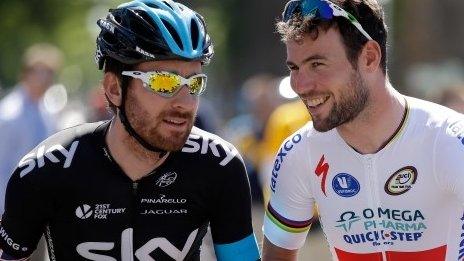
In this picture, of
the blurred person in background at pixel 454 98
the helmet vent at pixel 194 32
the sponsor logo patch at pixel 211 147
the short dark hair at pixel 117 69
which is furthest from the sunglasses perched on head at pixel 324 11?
the blurred person in background at pixel 454 98

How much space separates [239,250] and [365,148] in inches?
27.5

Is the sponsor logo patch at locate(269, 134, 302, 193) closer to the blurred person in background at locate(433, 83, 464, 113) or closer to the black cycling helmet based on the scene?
the black cycling helmet

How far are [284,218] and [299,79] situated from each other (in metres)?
0.66

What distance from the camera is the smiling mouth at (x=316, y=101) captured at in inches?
198

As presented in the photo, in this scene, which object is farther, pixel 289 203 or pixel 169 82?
pixel 289 203

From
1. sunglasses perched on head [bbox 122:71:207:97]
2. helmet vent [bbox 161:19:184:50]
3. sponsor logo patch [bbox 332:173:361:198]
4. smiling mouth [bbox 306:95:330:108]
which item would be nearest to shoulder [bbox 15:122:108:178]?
sunglasses perched on head [bbox 122:71:207:97]

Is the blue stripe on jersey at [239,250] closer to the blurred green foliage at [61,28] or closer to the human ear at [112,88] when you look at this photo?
the human ear at [112,88]

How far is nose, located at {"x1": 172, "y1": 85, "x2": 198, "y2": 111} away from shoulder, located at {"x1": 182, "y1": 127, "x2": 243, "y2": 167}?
0.28m

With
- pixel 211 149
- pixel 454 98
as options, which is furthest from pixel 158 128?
pixel 454 98

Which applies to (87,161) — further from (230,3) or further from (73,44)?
(73,44)

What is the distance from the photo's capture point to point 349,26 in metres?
5.12

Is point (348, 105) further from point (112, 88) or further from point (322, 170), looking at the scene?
point (112, 88)

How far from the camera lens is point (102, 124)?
5332mm

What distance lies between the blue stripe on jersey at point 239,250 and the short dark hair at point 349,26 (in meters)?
0.88
